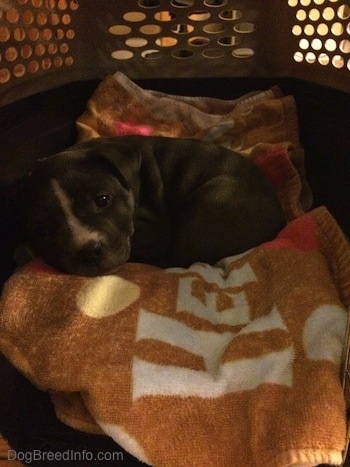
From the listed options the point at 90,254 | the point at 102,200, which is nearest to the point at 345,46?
the point at 102,200

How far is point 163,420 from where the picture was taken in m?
1.07

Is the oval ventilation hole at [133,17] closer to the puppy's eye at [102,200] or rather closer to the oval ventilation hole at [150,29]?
the oval ventilation hole at [150,29]

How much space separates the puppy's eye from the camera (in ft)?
4.98

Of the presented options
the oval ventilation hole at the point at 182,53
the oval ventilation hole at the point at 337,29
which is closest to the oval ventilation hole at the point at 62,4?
the oval ventilation hole at the point at 182,53

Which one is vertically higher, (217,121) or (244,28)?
(244,28)

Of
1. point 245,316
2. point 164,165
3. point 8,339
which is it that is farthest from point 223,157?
point 8,339

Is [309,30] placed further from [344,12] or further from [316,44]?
[344,12]

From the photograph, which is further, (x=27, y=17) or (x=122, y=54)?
(x=122, y=54)

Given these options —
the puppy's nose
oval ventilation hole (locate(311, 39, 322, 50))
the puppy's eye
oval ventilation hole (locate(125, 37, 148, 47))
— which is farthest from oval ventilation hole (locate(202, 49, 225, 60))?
the puppy's nose

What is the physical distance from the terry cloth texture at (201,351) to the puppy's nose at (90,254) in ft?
0.26

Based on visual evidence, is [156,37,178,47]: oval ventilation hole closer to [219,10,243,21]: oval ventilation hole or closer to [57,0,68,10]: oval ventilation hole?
[219,10,243,21]: oval ventilation hole

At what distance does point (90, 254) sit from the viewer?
1.43 m

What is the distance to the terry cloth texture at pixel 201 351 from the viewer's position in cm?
103

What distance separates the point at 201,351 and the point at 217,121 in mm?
1093
